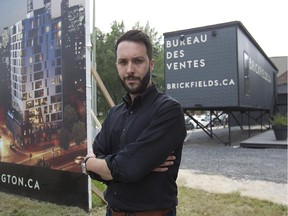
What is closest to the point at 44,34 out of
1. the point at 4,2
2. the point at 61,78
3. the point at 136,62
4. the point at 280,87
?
the point at 61,78

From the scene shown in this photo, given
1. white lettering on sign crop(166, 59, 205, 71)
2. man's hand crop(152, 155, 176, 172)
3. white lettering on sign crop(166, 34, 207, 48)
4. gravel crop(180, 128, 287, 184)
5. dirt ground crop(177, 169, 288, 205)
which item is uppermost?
white lettering on sign crop(166, 34, 207, 48)

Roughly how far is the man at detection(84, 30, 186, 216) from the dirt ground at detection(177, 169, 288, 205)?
3.91m

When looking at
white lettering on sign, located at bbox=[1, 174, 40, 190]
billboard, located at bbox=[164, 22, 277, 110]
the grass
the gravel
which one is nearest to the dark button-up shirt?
the grass

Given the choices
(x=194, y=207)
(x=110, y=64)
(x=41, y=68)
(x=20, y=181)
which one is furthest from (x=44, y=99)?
(x=110, y=64)

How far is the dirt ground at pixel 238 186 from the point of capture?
Answer: 18.5 feet

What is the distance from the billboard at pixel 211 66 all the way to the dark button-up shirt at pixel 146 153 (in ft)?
33.5

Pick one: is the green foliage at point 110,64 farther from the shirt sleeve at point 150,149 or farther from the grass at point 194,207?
the shirt sleeve at point 150,149

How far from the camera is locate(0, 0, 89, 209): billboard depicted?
4.78 meters

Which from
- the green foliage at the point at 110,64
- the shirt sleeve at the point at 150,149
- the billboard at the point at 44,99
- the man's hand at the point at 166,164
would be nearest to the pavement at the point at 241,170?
the billboard at the point at 44,99

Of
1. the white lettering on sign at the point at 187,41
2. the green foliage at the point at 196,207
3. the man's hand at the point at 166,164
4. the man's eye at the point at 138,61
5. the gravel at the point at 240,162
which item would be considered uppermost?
the white lettering on sign at the point at 187,41

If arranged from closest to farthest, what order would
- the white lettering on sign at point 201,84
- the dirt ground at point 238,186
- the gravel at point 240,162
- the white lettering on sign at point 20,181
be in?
the white lettering on sign at point 20,181 < the dirt ground at point 238,186 < the gravel at point 240,162 < the white lettering on sign at point 201,84

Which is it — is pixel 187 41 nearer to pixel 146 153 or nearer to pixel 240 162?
pixel 240 162

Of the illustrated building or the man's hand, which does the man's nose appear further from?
the illustrated building

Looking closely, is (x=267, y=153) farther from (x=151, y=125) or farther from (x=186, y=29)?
(x=151, y=125)
